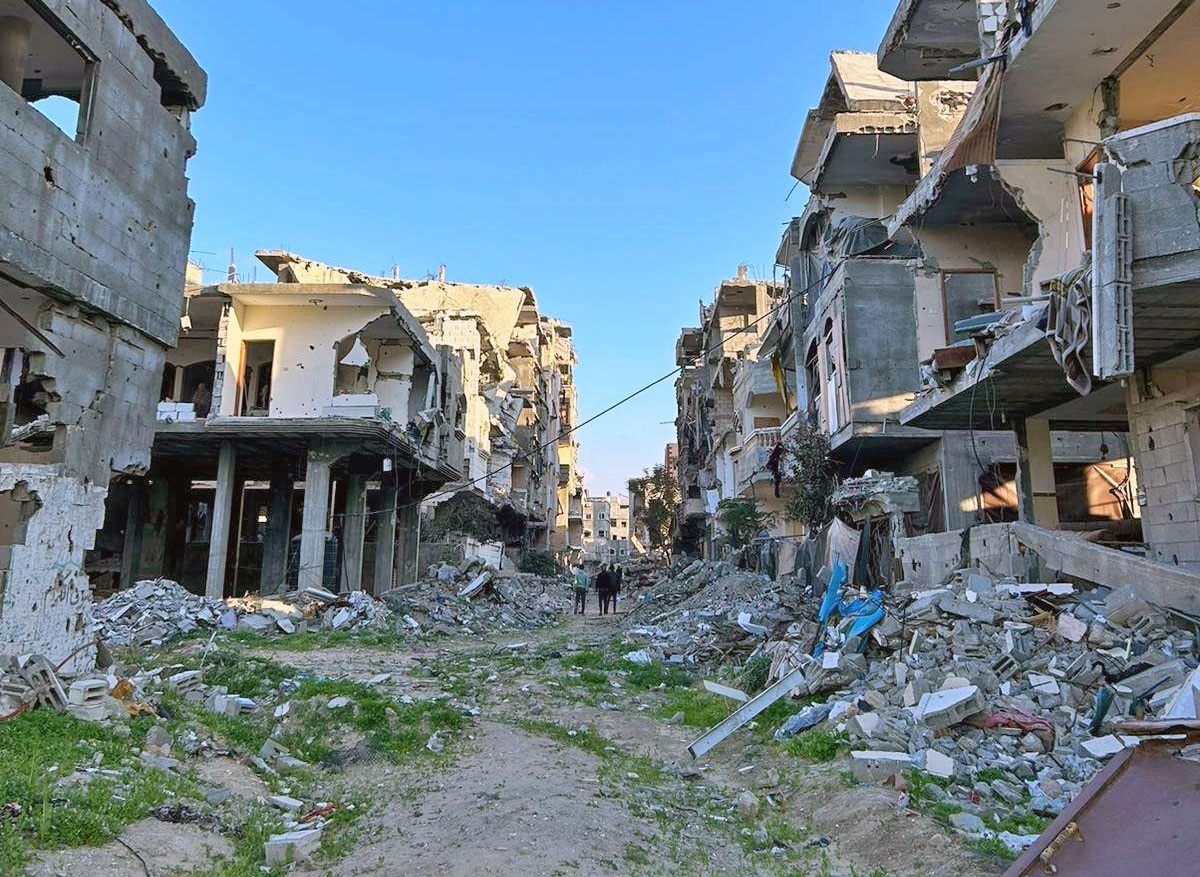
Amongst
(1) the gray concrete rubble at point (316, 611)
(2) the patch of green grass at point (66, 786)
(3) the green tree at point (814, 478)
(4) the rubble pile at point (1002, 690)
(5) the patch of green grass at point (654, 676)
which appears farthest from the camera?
(3) the green tree at point (814, 478)

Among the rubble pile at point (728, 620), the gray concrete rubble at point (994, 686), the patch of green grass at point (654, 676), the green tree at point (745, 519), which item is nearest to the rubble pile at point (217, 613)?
the rubble pile at point (728, 620)

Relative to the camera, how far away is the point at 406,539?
96.8ft

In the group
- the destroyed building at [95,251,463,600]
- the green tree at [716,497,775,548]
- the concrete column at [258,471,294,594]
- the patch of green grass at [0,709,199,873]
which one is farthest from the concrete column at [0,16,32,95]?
the green tree at [716,497,775,548]

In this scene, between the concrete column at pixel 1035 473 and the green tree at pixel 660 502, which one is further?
the green tree at pixel 660 502

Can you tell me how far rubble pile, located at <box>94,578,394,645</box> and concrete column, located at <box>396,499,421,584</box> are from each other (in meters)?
7.96

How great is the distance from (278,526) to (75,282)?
17.5m

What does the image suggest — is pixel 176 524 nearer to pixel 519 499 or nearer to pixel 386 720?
pixel 519 499

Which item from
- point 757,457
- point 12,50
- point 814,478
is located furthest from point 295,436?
point 757,457

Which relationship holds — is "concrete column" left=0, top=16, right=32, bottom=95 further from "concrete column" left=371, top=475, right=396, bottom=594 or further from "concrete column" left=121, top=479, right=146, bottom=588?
"concrete column" left=121, top=479, right=146, bottom=588

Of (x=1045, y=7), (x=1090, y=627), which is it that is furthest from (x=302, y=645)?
(x=1045, y=7)

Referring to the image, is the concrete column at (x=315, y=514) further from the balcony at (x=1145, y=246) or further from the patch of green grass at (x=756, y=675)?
the balcony at (x=1145, y=246)

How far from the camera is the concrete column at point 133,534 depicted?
25016mm

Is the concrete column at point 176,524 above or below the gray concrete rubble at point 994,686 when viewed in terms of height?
above

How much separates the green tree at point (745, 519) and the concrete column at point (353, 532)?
1371 cm
